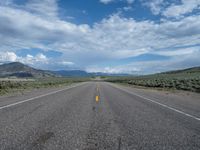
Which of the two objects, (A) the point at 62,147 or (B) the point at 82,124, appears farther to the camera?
(B) the point at 82,124

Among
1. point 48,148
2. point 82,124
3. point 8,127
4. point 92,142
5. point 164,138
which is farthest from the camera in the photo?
point 82,124

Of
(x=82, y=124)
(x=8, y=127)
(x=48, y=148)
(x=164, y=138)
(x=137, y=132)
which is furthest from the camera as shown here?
(x=82, y=124)

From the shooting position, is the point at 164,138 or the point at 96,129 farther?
the point at 96,129

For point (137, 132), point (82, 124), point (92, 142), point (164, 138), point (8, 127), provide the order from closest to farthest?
1. point (92, 142)
2. point (164, 138)
3. point (137, 132)
4. point (8, 127)
5. point (82, 124)

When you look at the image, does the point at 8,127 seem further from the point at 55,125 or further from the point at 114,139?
the point at 114,139

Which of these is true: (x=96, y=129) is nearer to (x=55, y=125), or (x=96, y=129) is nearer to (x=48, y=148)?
(x=55, y=125)

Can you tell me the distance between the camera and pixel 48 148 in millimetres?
3883

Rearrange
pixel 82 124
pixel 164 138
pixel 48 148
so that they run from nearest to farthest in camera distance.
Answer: pixel 48 148 → pixel 164 138 → pixel 82 124

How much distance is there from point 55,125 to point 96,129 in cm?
124

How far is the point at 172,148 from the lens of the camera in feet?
13.1

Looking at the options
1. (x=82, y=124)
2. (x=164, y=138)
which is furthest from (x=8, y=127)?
(x=164, y=138)

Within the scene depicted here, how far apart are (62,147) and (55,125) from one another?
181 cm

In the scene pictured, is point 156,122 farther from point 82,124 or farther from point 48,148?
point 48,148

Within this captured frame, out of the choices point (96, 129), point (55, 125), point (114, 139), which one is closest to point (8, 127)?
point (55, 125)
